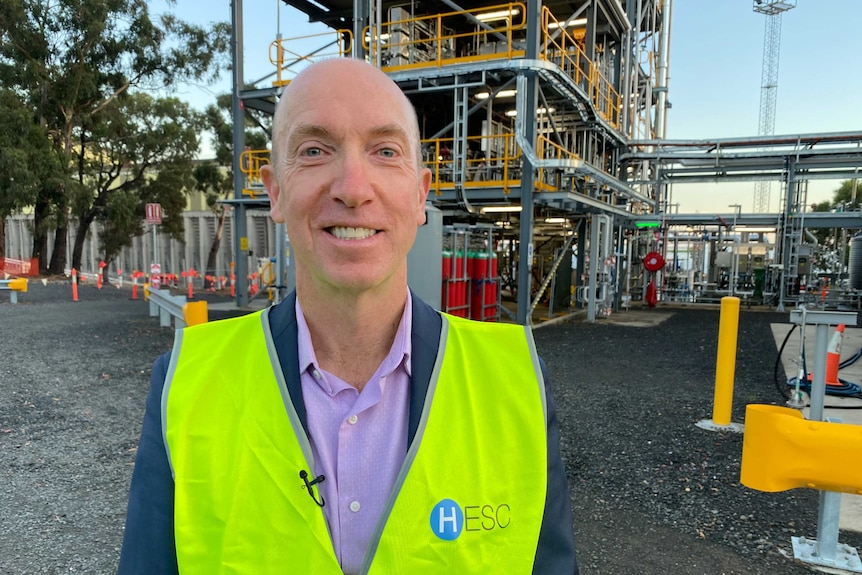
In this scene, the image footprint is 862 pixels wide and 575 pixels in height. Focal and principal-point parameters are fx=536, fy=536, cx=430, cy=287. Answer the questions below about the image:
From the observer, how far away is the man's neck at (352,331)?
131 centimetres

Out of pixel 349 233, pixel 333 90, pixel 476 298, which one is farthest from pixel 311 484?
pixel 476 298

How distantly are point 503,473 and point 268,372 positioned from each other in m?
0.62

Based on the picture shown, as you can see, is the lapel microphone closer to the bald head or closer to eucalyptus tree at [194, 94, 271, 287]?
the bald head

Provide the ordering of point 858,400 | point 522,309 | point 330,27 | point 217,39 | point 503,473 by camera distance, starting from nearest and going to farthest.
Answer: point 503,473, point 858,400, point 522,309, point 330,27, point 217,39

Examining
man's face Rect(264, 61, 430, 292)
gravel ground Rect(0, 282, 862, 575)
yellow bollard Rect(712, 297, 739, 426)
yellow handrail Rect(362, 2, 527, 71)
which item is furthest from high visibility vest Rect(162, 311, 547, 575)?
yellow handrail Rect(362, 2, 527, 71)

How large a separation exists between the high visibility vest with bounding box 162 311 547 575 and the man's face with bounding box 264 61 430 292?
1.02 ft

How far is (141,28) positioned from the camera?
84.1 feet

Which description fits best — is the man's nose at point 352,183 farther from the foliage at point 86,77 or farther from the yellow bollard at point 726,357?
the foliage at point 86,77

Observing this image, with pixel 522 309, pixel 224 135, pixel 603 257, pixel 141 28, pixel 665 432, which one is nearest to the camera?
pixel 665 432

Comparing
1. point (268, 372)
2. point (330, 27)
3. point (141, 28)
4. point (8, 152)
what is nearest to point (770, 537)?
point (268, 372)

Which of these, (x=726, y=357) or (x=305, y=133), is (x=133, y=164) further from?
(x=305, y=133)

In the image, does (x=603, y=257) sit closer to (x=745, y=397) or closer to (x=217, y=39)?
(x=745, y=397)

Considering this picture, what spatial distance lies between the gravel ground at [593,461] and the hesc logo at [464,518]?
90.3 inches

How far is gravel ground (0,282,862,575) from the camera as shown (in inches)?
132
